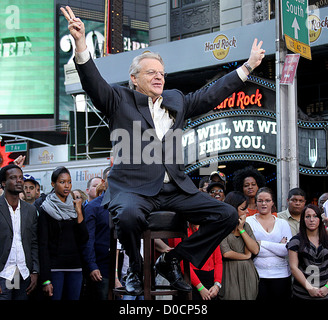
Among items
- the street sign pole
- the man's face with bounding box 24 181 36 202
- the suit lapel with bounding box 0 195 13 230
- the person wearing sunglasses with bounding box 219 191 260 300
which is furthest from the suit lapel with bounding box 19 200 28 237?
the street sign pole

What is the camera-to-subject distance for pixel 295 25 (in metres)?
8.41

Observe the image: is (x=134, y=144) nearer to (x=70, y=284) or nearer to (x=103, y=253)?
(x=70, y=284)

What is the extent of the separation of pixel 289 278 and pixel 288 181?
86.4 inches

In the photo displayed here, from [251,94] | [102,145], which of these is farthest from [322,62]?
[102,145]

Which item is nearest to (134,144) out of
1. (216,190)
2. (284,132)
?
(216,190)

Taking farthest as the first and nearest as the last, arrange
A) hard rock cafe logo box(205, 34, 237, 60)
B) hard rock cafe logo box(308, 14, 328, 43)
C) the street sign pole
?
1. hard rock cafe logo box(205, 34, 237, 60)
2. hard rock cafe logo box(308, 14, 328, 43)
3. the street sign pole

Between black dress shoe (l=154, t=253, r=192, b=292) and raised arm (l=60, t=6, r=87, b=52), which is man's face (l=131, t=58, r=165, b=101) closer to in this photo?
raised arm (l=60, t=6, r=87, b=52)

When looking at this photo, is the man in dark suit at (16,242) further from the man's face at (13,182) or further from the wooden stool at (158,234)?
the wooden stool at (158,234)

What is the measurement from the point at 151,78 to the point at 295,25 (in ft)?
15.0

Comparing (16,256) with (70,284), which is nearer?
(16,256)

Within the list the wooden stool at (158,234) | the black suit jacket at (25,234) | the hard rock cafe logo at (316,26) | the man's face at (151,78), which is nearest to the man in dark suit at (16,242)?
the black suit jacket at (25,234)

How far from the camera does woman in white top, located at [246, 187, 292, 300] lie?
6.57 metres

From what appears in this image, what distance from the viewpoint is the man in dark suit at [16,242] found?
590 cm

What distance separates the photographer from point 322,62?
1420cm
